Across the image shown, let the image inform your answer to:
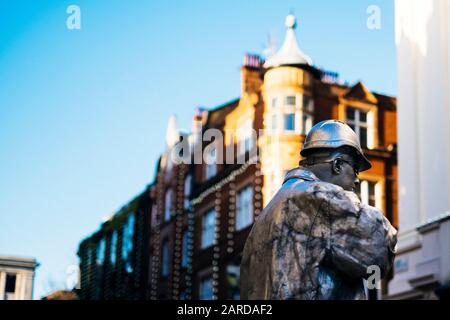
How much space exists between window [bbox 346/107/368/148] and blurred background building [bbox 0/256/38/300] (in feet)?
92.5

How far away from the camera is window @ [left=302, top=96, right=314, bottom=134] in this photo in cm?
3772

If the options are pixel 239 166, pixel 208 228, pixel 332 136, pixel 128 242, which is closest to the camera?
pixel 332 136

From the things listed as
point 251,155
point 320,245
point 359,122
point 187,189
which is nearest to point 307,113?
point 359,122

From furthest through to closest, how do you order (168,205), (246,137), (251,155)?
(168,205) → (246,137) → (251,155)

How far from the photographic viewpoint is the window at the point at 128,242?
186 ft

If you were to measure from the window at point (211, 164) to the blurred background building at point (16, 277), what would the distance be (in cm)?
1952

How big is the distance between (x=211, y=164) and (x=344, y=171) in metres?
39.2

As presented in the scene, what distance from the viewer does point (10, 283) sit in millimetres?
65062

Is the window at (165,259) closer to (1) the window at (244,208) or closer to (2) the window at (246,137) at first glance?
(1) the window at (244,208)

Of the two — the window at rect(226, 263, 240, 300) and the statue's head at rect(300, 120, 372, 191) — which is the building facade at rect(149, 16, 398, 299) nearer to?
the window at rect(226, 263, 240, 300)

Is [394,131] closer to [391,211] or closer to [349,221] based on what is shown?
[391,211]

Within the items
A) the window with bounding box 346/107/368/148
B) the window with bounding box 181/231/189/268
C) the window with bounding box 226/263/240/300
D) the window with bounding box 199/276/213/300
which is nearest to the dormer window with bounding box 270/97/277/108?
the window with bounding box 346/107/368/148

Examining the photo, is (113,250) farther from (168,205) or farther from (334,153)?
(334,153)
